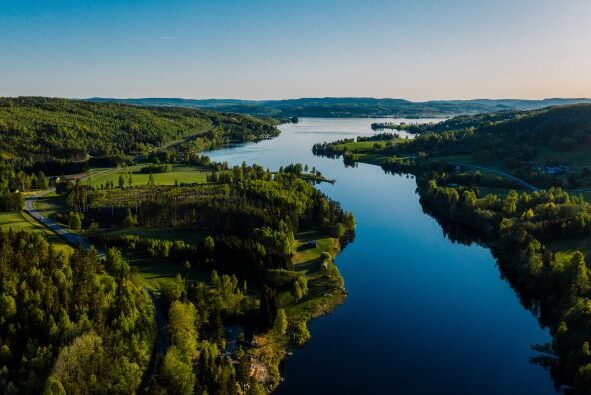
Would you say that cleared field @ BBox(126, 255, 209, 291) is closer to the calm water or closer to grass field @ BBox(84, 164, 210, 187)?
the calm water

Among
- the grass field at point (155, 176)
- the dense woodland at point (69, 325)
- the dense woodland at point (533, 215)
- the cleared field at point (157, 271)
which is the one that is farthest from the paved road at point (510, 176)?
the dense woodland at point (69, 325)

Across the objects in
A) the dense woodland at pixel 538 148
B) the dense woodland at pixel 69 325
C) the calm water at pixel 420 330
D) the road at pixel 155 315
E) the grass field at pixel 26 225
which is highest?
the dense woodland at pixel 538 148

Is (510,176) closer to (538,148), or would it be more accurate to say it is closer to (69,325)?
(538,148)

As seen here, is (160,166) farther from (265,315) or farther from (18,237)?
(265,315)

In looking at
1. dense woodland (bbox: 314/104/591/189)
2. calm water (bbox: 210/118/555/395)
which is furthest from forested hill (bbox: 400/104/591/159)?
calm water (bbox: 210/118/555/395)

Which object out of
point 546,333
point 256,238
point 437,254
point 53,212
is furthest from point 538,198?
point 53,212

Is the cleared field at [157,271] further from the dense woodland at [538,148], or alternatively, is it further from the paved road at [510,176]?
the dense woodland at [538,148]
